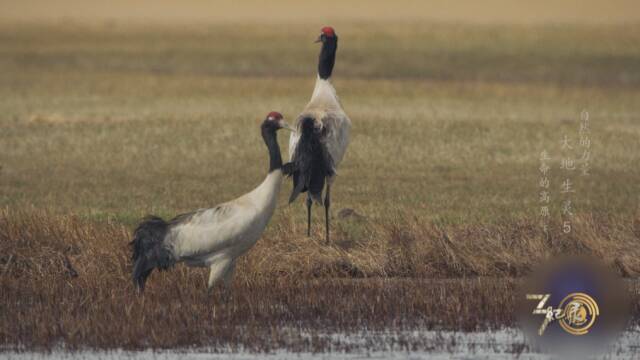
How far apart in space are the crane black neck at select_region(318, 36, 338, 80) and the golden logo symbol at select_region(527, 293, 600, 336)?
5317mm

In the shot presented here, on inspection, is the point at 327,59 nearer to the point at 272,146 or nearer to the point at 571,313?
the point at 272,146

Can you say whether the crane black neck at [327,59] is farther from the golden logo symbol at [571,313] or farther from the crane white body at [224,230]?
the golden logo symbol at [571,313]

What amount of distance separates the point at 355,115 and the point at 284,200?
42.5ft

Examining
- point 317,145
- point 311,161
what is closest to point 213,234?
point 311,161

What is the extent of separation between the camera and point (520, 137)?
30.8 m

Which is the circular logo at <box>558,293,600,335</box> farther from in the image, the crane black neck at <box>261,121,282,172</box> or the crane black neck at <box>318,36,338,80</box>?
the crane black neck at <box>318,36,338,80</box>

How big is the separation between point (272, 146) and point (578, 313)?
2.99m

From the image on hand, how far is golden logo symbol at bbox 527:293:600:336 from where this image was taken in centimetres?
1225

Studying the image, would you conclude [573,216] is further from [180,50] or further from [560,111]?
[180,50]

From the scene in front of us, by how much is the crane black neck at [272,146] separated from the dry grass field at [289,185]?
1.22 meters

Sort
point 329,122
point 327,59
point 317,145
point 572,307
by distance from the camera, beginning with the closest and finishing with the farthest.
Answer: point 572,307, point 317,145, point 329,122, point 327,59

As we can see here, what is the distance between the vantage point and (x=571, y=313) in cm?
1263

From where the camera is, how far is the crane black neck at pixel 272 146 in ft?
41.7

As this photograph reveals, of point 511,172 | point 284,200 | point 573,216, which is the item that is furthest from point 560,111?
point 573,216
